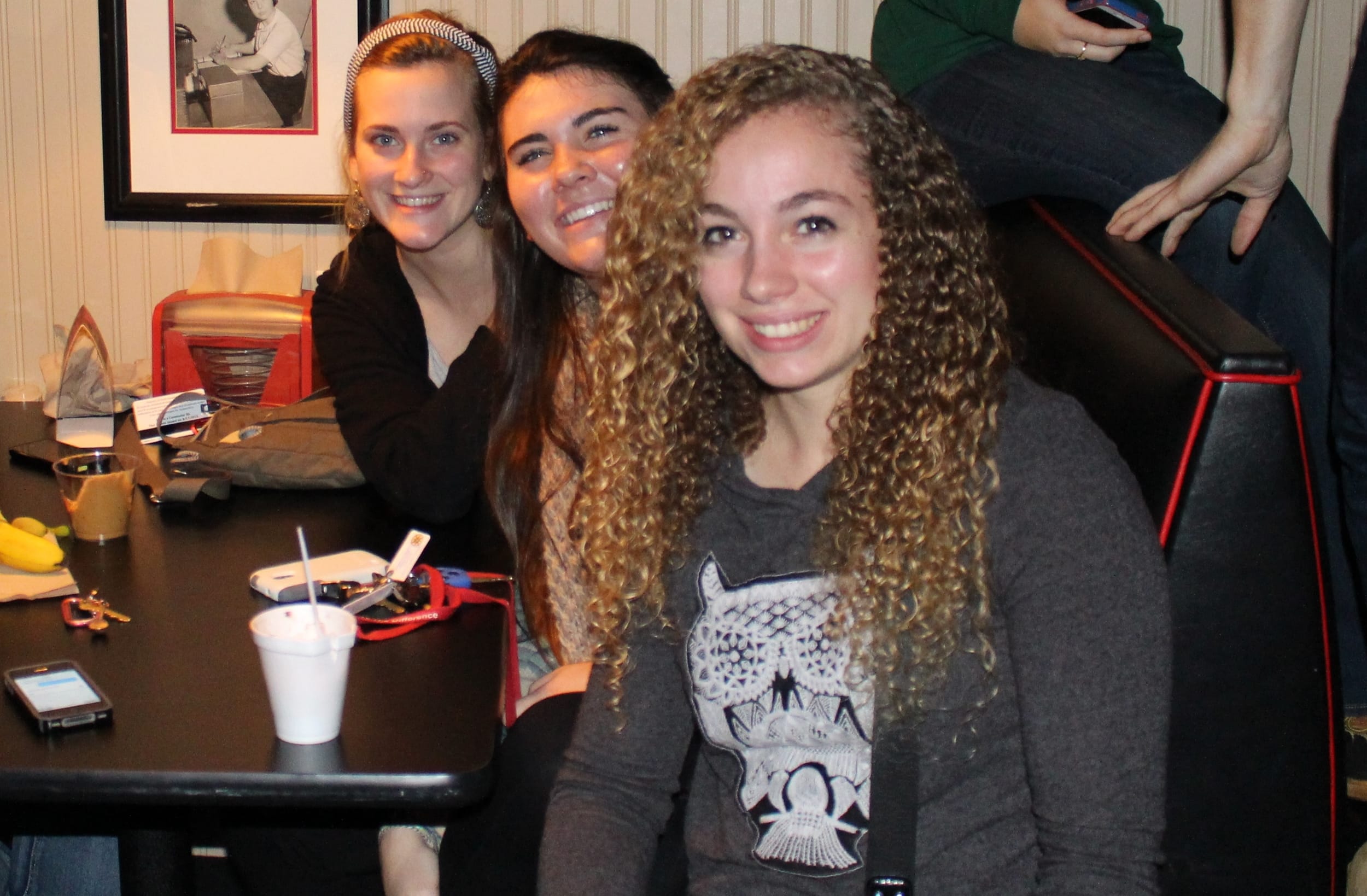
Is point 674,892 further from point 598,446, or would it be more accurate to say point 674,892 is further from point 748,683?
point 598,446

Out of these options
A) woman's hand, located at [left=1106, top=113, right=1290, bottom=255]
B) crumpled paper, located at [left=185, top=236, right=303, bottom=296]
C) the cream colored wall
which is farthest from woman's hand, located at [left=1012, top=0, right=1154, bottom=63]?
crumpled paper, located at [left=185, top=236, right=303, bottom=296]

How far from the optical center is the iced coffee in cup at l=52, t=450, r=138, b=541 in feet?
5.55

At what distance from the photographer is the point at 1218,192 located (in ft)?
4.86

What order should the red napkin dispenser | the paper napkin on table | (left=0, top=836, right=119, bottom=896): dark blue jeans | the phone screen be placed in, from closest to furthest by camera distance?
1. the phone screen
2. the paper napkin on table
3. (left=0, top=836, right=119, bottom=896): dark blue jeans
4. the red napkin dispenser

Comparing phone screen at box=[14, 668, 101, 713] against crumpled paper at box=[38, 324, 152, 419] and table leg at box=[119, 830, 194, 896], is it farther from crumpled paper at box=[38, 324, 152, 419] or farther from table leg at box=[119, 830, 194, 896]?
crumpled paper at box=[38, 324, 152, 419]

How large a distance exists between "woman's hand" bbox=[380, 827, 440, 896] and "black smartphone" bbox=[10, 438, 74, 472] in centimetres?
94

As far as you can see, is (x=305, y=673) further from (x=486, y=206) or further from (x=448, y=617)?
(x=486, y=206)

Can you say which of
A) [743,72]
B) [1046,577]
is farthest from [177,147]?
[1046,577]

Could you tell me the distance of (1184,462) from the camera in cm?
121

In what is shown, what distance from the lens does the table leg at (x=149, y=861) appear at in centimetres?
154

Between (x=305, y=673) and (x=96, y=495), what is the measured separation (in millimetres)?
715

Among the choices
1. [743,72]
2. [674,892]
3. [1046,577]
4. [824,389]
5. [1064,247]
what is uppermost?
[743,72]

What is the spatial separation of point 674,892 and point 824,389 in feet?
1.76

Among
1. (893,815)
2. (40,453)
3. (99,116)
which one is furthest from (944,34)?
(99,116)
